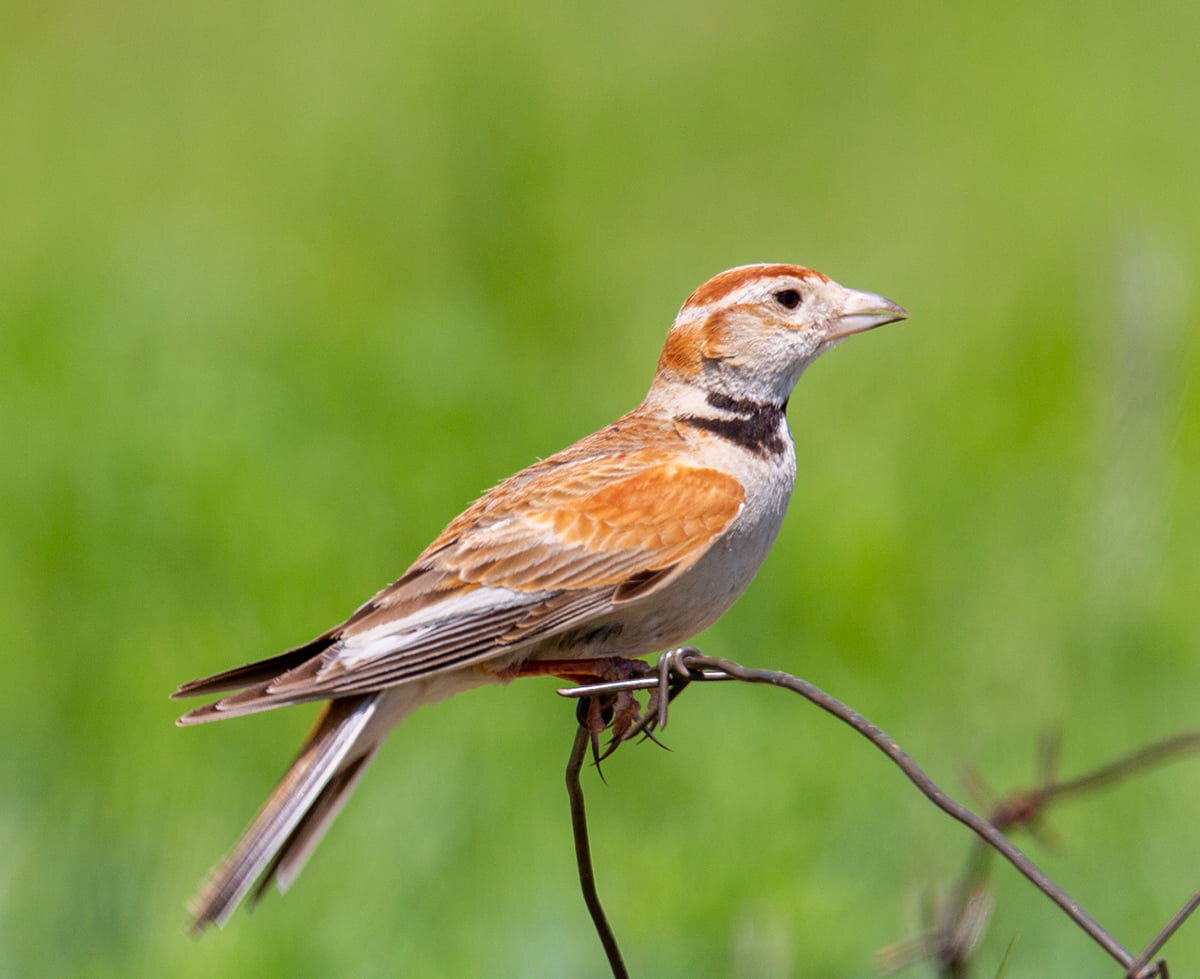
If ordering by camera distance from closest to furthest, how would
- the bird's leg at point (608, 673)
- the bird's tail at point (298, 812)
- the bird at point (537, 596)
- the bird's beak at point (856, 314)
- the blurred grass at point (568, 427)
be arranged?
the bird's tail at point (298, 812) → the bird at point (537, 596) → the bird's leg at point (608, 673) → the bird's beak at point (856, 314) → the blurred grass at point (568, 427)

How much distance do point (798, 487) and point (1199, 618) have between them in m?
2.27

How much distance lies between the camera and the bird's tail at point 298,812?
3852 mm

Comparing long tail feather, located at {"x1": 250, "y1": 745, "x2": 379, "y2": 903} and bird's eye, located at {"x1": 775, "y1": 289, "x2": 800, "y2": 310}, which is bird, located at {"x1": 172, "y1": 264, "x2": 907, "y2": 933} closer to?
long tail feather, located at {"x1": 250, "y1": 745, "x2": 379, "y2": 903}

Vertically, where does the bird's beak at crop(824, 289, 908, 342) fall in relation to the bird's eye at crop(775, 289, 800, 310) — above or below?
below

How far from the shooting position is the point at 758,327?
16.5 feet

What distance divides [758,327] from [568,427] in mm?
5321

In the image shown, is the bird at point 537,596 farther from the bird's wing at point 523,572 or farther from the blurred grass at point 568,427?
the blurred grass at point 568,427

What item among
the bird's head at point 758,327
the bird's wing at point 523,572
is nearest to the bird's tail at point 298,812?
the bird's wing at point 523,572

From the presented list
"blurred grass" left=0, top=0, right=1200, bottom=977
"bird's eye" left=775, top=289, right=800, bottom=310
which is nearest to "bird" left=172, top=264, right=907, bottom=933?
"bird's eye" left=775, top=289, right=800, bottom=310

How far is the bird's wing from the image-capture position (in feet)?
13.6

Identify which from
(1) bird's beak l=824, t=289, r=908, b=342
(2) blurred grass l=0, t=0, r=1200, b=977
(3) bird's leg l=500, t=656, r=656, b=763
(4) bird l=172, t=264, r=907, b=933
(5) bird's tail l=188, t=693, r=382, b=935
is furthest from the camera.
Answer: (2) blurred grass l=0, t=0, r=1200, b=977

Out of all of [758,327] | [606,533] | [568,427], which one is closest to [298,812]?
[606,533]

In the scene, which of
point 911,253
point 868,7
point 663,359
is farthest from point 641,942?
point 868,7

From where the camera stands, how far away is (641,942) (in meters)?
6.98
